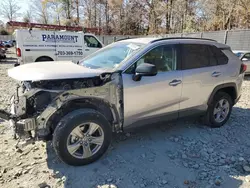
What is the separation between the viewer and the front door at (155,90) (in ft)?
10.2

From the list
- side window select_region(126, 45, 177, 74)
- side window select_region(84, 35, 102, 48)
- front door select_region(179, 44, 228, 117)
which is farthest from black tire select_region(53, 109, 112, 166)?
side window select_region(84, 35, 102, 48)

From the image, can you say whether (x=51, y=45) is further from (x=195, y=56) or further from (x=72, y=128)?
(x=72, y=128)

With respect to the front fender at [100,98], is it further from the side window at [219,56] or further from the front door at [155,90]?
the side window at [219,56]

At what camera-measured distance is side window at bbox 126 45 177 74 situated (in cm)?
333

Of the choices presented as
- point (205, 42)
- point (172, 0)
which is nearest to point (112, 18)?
point (172, 0)

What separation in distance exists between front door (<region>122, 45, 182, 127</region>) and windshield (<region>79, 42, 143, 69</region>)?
29 cm

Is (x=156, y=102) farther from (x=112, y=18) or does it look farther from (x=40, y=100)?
(x=112, y=18)

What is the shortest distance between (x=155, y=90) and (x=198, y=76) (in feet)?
3.28

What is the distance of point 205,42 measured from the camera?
4051 millimetres

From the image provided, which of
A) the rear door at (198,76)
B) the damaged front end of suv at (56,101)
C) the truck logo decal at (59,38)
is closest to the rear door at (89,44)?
the truck logo decal at (59,38)

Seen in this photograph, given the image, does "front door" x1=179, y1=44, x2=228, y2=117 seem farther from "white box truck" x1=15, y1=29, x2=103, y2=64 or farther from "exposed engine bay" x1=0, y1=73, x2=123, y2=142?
"white box truck" x1=15, y1=29, x2=103, y2=64

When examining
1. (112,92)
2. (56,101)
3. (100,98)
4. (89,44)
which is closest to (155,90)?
(112,92)

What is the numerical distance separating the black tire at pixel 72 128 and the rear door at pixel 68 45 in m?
8.31

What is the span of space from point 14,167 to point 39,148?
1.73 ft
